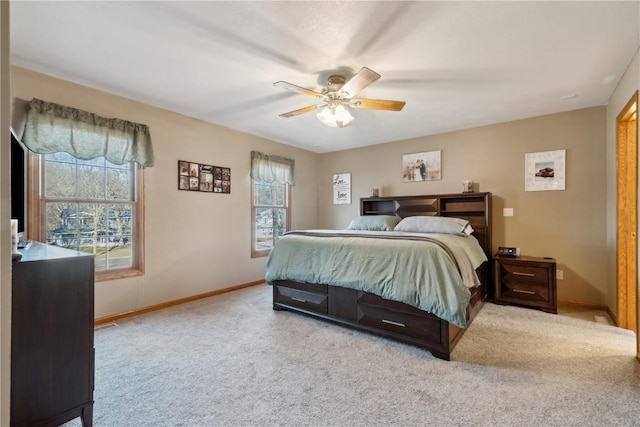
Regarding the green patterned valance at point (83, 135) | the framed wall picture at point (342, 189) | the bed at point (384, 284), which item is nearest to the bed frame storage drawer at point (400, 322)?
the bed at point (384, 284)

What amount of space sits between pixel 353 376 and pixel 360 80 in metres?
2.20

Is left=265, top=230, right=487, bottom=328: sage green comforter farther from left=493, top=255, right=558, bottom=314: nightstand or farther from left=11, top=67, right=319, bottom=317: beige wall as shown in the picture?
left=11, top=67, right=319, bottom=317: beige wall

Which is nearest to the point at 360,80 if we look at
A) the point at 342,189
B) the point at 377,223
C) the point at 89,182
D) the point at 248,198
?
the point at 377,223

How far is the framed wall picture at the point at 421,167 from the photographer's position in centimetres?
453

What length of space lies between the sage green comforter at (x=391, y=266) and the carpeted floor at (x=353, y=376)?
452 millimetres

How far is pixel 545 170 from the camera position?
3.69 m

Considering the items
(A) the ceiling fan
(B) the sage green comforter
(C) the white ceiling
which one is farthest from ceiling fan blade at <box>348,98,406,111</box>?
(B) the sage green comforter

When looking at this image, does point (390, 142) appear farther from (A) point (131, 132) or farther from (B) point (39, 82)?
(B) point (39, 82)

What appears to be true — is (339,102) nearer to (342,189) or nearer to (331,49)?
(331,49)

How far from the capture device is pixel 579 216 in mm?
3498

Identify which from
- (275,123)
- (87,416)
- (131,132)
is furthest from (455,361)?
(131,132)

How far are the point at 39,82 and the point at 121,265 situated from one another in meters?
1.91

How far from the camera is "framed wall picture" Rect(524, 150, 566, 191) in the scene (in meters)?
3.60

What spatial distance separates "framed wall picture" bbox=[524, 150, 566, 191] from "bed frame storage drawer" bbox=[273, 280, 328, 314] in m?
3.08
